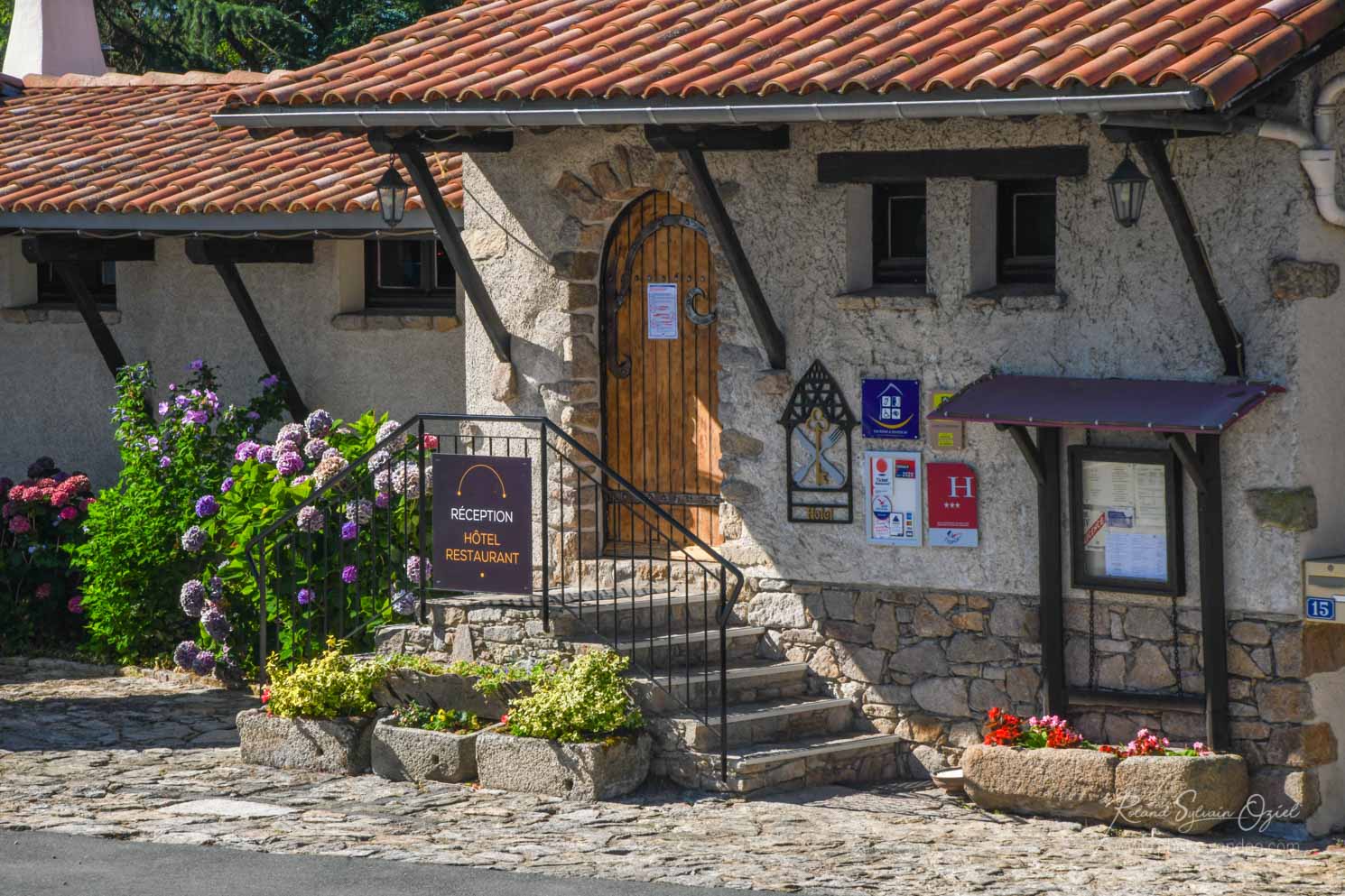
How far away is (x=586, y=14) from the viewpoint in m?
11.6

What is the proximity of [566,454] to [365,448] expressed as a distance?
5.32ft

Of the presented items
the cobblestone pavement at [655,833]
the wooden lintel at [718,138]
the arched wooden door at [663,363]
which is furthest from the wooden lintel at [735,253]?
the cobblestone pavement at [655,833]

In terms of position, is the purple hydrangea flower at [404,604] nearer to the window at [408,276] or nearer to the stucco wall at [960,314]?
the stucco wall at [960,314]

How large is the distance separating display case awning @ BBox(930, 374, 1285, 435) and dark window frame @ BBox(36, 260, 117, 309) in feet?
23.6

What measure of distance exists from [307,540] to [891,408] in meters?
3.76

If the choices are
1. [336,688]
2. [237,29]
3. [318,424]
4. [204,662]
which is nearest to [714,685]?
[336,688]

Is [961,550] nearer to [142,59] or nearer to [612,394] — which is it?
[612,394]

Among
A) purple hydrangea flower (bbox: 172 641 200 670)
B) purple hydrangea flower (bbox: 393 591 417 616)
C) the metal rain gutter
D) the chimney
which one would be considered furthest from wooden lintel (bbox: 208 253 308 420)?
the chimney

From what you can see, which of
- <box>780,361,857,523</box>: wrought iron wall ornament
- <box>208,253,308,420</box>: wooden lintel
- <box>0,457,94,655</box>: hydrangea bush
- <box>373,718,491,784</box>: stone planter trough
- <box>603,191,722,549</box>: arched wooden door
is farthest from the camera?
A: <box>0,457,94,655</box>: hydrangea bush

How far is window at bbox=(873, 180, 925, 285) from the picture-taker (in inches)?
414

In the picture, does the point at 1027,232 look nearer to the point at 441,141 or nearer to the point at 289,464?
the point at 441,141

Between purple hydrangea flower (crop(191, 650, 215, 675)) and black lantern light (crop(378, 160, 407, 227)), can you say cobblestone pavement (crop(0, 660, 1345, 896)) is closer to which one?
purple hydrangea flower (crop(191, 650, 215, 675))

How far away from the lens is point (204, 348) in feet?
46.6

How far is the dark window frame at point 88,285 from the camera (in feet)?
48.7
